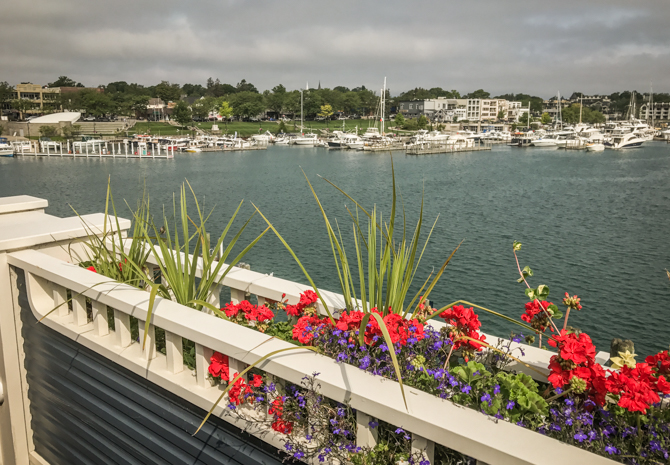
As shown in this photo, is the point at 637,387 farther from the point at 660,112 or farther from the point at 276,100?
the point at 660,112

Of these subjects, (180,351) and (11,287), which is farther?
(11,287)

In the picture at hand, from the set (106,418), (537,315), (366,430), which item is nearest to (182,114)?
(106,418)

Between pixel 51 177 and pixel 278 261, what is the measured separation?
1244 inches

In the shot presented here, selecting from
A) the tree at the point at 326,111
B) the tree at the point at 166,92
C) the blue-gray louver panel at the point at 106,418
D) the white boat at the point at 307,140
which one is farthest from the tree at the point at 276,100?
the blue-gray louver panel at the point at 106,418

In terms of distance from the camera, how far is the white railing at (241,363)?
1.61 meters

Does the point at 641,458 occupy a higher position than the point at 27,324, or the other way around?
the point at 641,458

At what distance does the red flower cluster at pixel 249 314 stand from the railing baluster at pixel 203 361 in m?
0.42

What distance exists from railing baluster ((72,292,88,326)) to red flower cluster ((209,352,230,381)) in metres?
1.22

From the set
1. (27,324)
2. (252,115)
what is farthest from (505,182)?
(252,115)

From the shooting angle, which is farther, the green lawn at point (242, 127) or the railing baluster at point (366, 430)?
the green lawn at point (242, 127)

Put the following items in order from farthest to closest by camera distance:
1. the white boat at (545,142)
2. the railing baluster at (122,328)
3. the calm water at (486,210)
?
the white boat at (545,142), the calm water at (486,210), the railing baluster at (122,328)

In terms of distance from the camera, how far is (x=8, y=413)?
3697 mm

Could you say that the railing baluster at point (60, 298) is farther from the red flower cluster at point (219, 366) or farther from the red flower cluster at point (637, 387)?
the red flower cluster at point (637, 387)

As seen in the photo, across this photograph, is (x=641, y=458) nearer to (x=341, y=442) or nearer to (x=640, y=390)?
(x=640, y=390)
